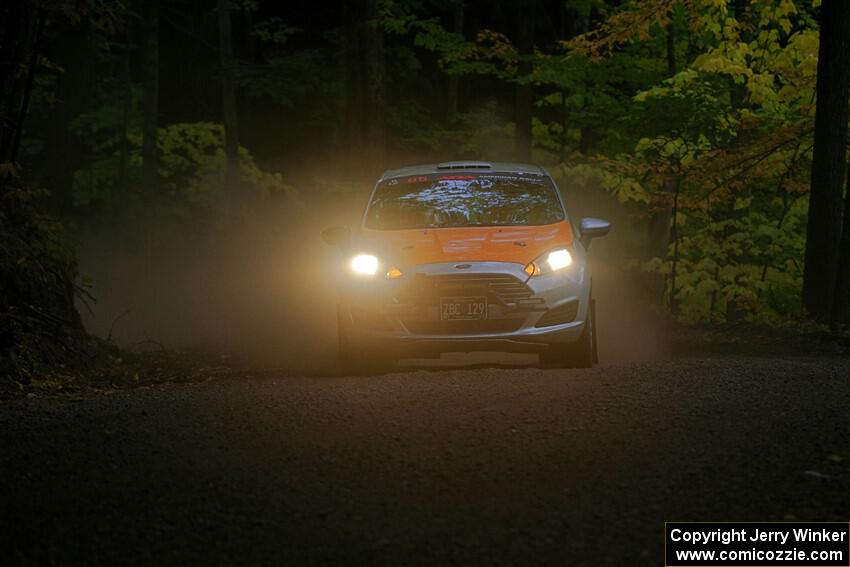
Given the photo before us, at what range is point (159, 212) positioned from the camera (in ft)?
103

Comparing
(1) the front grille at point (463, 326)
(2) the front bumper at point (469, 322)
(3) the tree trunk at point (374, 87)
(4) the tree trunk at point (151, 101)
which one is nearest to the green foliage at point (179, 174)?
(4) the tree trunk at point (151, 101)

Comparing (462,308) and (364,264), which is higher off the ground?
(364,264)

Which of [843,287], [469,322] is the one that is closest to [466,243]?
[469,322]

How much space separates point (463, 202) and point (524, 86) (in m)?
15.2

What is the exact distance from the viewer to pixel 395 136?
34.2 meters

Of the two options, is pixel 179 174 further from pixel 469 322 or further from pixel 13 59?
pixel 469 322

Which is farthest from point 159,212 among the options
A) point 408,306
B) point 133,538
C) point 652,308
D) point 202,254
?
point 133,538

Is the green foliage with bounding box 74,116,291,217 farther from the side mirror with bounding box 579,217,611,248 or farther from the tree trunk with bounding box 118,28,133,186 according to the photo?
the side mirror with bounding box 579,217,611,248

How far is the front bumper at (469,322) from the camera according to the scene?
10.2m

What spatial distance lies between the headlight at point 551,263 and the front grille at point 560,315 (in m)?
0.34

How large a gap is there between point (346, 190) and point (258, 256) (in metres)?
6.40

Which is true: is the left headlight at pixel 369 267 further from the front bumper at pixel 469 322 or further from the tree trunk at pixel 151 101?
the tree trunk at pixel 151 101

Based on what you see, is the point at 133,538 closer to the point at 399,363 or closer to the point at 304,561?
the point at 304,561

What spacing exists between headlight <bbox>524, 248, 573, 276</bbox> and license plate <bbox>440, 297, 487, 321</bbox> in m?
0.52
